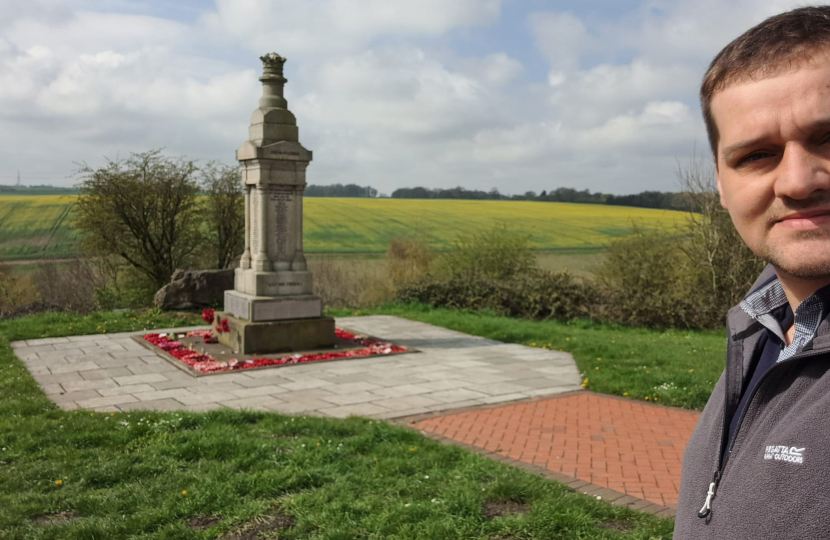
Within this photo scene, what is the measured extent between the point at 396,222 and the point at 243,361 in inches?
1362

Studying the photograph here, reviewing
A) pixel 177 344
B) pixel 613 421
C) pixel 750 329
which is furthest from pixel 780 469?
pixel 177 344

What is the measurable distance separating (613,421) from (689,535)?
19.9ft

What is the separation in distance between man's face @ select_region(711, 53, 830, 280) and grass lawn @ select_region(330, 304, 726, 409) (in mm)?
6994

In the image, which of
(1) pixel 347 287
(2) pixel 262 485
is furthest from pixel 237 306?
(1) pixel 347 287

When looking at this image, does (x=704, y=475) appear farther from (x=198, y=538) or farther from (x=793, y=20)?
(x=198, y=538)

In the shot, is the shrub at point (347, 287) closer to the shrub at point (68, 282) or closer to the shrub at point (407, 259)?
the shrub at point (407, 259)

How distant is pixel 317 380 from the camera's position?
8789 mm

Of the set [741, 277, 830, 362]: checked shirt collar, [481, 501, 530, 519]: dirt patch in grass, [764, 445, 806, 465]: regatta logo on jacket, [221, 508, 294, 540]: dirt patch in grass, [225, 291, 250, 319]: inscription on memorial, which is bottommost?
[221, 508, 294, 540]: dirt patch in grass

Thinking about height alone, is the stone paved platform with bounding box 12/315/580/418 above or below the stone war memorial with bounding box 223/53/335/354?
below

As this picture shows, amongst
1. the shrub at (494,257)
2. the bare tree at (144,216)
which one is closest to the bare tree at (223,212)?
the bare tree at (144,216)

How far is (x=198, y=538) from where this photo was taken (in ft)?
12.9

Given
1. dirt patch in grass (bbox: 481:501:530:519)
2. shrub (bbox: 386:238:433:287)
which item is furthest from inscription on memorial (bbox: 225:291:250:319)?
shrub (bbox: 386:238:433:287)

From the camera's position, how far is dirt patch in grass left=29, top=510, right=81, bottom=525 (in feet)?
13.6

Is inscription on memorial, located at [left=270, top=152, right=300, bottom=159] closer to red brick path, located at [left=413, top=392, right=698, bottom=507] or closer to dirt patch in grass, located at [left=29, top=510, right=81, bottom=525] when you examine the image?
red brick path, located at [left=413, top=392, right=698, bottom=507]
